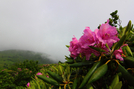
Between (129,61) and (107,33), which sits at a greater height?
(107,33)

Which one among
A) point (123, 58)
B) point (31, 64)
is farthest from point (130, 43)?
point (31, 64)

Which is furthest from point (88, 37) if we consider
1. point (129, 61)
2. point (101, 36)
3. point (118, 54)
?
point (129, 61)

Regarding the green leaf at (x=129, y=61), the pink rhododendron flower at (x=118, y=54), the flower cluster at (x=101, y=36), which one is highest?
the flower cluster at (x=101, y=36)

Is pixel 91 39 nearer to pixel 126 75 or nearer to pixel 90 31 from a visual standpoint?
pixel 90 31

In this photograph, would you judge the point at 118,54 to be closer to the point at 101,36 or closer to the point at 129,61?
the point at 129,61

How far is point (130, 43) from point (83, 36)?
29.6 inches

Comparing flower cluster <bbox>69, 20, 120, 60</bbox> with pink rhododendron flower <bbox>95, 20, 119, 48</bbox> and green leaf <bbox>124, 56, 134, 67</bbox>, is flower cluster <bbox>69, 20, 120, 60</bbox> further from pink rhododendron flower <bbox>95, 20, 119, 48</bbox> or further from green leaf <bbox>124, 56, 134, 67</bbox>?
green leaf <bbox>124, 56, 134, 67</bbox>

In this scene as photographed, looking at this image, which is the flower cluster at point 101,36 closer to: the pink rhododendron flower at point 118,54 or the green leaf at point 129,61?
the pink rhododendron flower at point 118,54

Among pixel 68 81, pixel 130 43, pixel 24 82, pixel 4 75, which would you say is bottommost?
pixel 24 82

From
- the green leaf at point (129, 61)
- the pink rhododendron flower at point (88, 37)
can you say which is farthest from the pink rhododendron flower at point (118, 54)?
the pink rhododendron flower at point (88, 37)

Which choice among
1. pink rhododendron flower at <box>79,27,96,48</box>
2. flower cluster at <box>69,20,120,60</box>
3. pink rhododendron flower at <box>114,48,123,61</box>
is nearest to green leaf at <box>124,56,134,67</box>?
pink rhododendron flower at <box>114,48,123,61</box>

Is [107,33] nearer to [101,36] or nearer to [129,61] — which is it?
[101,36]

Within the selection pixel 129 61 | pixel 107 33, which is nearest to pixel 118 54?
pixel 129 61

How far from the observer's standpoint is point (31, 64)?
8945 millimetres
